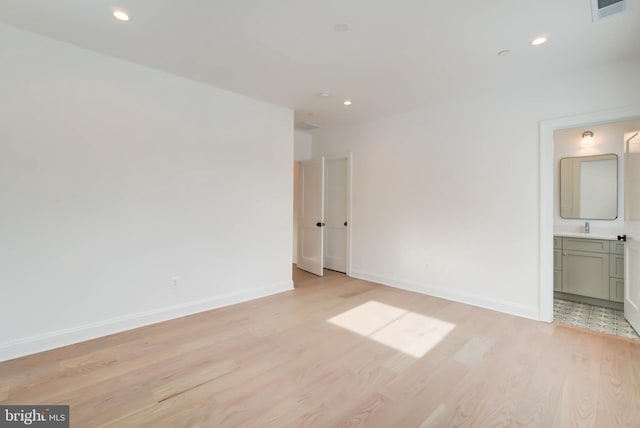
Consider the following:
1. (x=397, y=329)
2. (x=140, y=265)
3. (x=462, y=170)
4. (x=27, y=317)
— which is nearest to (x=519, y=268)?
(x=462, y=170)

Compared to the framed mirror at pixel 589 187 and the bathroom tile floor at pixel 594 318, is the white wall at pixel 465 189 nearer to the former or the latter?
the bathroom tile floor at pixel 594 318

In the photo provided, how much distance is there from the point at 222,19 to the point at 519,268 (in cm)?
399

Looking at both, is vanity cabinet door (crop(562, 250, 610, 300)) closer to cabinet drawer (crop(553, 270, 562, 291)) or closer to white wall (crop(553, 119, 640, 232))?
cabinet drawer (crop(553, 270, 562, 291))

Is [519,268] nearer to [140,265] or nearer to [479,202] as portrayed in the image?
[479,202]

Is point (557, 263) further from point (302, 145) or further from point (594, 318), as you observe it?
point (302, 145)

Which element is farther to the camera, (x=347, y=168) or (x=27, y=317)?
(x=347, y=168)

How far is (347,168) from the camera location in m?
5.46

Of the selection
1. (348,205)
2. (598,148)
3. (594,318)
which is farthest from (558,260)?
(348,205)

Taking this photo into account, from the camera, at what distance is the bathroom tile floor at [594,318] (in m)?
3.20

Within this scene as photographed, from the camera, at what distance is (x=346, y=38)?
2588 mm

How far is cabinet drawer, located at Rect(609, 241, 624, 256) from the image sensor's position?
372 cm

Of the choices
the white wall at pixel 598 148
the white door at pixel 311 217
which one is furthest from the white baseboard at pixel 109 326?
the white wall at pixel 598 148

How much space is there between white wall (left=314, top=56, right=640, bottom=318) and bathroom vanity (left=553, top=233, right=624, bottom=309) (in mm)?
1184

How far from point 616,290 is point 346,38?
4.41m
